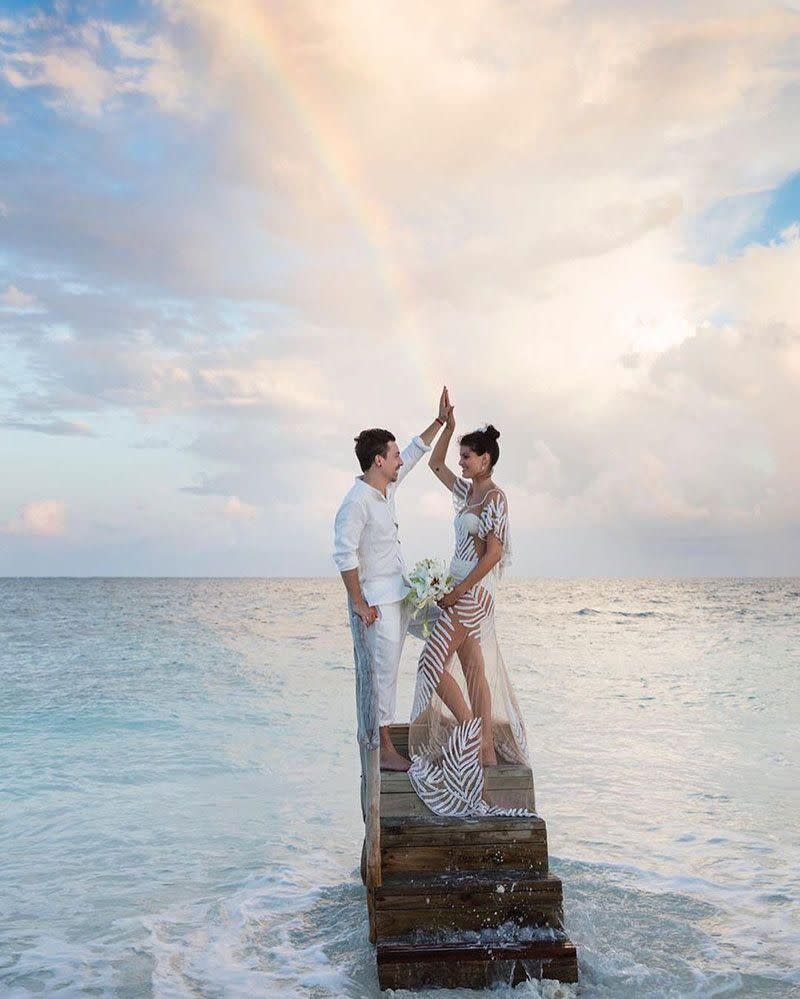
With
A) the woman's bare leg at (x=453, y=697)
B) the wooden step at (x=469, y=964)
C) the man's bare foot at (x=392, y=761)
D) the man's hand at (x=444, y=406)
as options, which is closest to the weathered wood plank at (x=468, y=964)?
the wooden step at (x=469, y=964)

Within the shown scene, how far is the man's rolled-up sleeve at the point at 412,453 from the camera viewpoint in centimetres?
691

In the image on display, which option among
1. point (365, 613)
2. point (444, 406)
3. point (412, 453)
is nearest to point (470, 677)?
point (365, 613)

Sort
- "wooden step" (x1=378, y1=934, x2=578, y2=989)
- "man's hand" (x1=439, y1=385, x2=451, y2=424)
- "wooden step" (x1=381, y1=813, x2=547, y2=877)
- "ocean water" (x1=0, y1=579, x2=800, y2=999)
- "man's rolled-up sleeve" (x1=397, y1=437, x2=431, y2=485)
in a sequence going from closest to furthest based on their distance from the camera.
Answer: "wooden step" (x1=378, y1=934, x2=578, y2=989), "wooden step" (x1=381, y1=813, x2=547, y2=877), "ocean water" (x1=0, y1=579, x2=800, y2=999), "man's rolled-up sleeve" (x1=397, y1=437, x2=431, y2=485), "man's hand" (x1=439, y1=385, x2=451, y2=424)

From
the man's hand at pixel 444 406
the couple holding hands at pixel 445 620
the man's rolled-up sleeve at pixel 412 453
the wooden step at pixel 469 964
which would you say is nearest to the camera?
the wooden step at pixel 469 964

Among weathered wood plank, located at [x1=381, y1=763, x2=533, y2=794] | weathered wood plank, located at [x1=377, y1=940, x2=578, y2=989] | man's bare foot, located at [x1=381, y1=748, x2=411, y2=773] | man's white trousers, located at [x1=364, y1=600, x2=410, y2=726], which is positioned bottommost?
weathered wood plank, located at [x1=377, y1=940, x2=578, y2=989]

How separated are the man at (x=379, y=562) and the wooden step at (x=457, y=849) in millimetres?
622

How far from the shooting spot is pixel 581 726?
16141mm

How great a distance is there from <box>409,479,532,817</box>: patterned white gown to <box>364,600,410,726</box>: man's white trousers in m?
0.21

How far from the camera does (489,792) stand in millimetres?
6090

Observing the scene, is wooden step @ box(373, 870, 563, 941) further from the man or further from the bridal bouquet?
the bridal bouquet

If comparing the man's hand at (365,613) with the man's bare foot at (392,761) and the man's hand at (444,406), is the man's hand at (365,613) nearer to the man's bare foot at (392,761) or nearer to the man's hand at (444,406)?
the man's bare foot at (392,761)

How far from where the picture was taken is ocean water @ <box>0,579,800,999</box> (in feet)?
20.9

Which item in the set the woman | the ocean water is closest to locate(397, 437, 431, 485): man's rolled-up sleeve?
the woman

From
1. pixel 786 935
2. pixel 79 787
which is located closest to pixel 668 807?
pixel 786 935
